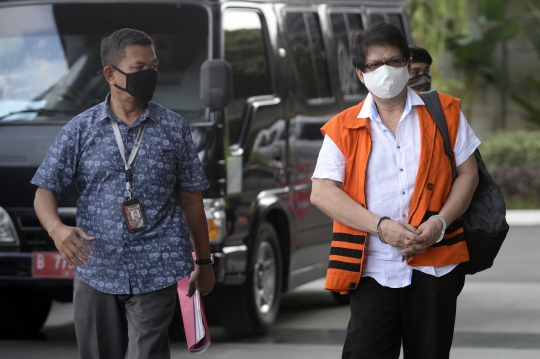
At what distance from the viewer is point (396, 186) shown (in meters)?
4.60

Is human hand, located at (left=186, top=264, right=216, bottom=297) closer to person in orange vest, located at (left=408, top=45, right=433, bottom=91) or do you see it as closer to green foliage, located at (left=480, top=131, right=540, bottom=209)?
person in orange vest, located at (left=408, top=45, right=433, bottom=91)

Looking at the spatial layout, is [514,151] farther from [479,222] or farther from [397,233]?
[397,233]

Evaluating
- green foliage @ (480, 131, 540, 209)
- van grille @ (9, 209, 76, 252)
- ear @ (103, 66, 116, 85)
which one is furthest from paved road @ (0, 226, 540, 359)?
green foliage @ (480, 131, 540, 209)

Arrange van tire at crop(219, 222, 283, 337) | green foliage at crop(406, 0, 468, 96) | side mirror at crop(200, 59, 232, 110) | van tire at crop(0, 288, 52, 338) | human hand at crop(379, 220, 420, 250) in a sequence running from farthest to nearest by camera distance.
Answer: green foliage at crop(406, 0, 468, 96) → van tire at crop(0, 288, 52, 338) → van tire at crop(219, 222, 283, 337) → side mirror at crop(200, 59, 232, 110) → human hand at crop(379, 220, 420, 250)

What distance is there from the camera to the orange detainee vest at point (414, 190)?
4.58 meters

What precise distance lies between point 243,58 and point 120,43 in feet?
11.5

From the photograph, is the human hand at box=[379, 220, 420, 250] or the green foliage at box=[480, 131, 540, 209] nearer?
the human hand at box=[379, 220, 420, 250]

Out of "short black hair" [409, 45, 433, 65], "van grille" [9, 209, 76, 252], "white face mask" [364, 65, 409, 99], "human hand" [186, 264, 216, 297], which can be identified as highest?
"white face mask" [364, 65, 409, 99]

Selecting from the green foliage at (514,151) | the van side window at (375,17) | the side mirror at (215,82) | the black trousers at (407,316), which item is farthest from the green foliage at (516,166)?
the black trousers at (407,316)

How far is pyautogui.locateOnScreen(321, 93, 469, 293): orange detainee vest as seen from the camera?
4578 mm

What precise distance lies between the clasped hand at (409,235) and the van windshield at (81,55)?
3415 mm

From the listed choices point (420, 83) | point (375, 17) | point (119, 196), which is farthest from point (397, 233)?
point (375, 17)

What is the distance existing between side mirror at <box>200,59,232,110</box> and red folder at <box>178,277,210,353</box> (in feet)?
8.94

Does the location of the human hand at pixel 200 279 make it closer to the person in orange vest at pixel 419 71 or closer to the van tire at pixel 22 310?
the person in orange vest at pixel 419 71
